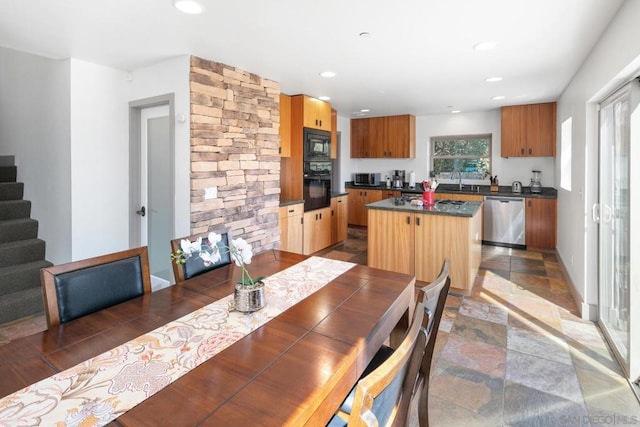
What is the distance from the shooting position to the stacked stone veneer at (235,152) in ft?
10.2

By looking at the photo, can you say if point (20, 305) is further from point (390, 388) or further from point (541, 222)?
point (541, 222)

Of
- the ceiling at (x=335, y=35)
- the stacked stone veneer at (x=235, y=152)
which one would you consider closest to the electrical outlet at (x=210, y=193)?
the stacked stone veneer at (x=235, y=152)

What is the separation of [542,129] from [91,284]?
20.1 ft

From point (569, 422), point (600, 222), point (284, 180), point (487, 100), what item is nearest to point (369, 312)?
point (569, 422)

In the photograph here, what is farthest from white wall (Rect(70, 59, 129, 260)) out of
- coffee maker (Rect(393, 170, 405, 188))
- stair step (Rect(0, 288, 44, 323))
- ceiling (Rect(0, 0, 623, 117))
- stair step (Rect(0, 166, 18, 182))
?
coffee maker (Rect(393, 170, 405, 188))

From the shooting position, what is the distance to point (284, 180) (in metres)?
5.01

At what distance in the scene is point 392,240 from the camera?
396 cm

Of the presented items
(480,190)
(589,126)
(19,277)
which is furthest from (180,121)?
(480,190)

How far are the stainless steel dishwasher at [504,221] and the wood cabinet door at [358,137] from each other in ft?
8.54

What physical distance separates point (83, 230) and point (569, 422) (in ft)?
13.2

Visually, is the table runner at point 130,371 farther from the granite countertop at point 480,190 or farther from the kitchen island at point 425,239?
the granite countertop at point 480,190

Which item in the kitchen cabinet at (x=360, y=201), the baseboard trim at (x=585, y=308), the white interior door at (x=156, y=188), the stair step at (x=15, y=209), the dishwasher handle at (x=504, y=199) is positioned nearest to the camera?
the baseboard trim at (x=585, y=308)

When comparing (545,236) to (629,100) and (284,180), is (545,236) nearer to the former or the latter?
(629,100)

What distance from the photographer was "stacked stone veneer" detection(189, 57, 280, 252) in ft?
10.2
